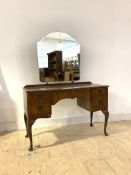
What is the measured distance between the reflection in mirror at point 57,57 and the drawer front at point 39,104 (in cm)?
65

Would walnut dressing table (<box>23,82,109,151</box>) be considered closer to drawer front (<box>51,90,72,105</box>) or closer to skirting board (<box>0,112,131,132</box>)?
drawer front (<box>51,90,72,105</box>)

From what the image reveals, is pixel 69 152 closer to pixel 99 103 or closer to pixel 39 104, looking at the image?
pixel 39 104

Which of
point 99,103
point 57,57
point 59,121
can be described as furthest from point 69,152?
point 57,57

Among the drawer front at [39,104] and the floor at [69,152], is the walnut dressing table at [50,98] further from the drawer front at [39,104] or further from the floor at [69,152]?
the floor at [69,152]

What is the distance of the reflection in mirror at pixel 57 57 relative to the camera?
3.18m

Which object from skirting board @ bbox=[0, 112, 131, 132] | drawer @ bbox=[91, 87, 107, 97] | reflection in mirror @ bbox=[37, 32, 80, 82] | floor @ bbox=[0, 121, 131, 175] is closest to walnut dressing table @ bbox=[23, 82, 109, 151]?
drawer @ bbox=[91, 87, 107, 97]

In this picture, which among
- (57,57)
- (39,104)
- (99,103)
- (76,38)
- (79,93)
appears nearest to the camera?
(39,104)

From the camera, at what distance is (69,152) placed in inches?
97.2

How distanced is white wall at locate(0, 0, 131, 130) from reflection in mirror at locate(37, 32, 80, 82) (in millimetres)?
113

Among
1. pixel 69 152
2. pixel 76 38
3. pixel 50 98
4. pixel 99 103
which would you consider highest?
pixel 76 38

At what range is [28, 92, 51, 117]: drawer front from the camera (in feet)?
8.45

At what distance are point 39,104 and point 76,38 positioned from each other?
1.37 m

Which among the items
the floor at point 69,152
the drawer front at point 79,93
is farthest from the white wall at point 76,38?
the drawer front at point 79,93

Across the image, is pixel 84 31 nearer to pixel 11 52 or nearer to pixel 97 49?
pixel 97 49
